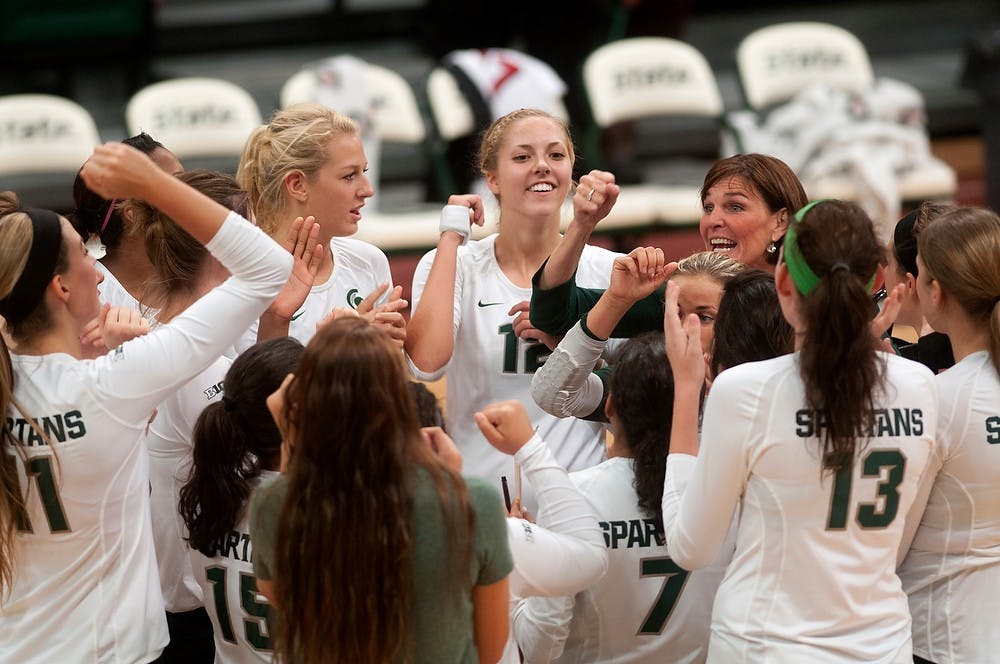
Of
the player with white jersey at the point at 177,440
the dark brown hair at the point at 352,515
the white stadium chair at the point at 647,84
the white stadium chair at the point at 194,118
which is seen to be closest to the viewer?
the dark brown hair at the point at 352,515

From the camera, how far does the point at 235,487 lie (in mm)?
2799

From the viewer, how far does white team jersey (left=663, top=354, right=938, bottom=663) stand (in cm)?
241

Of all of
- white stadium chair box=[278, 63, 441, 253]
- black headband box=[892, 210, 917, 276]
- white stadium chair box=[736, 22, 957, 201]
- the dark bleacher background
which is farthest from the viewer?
the dark bleacher background

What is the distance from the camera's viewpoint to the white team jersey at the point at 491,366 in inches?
144

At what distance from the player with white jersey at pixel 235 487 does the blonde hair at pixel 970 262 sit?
4.50ft

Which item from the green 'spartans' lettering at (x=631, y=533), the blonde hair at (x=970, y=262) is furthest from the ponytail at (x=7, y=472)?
the blonde hair at (x=970, y=262)

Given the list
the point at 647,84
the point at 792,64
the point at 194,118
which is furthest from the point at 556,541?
the point at 792,64

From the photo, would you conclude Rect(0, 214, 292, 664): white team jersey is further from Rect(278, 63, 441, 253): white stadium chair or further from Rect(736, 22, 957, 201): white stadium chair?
Rect(736, 22, 957, 201): white stadium chair

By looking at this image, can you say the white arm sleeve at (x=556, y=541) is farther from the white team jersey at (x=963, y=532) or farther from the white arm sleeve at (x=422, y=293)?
the white arm sleeve at (x=422, y=293)

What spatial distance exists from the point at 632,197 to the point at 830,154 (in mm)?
1229

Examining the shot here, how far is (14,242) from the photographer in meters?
2.59

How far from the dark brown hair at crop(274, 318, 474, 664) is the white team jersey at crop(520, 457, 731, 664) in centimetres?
63

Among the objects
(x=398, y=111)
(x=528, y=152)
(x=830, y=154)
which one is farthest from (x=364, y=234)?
(x=528, y=152)

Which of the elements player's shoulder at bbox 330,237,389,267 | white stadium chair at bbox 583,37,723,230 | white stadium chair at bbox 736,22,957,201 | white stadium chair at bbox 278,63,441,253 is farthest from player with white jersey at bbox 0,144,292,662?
white stadium chair at bbox 736,22,957,201
